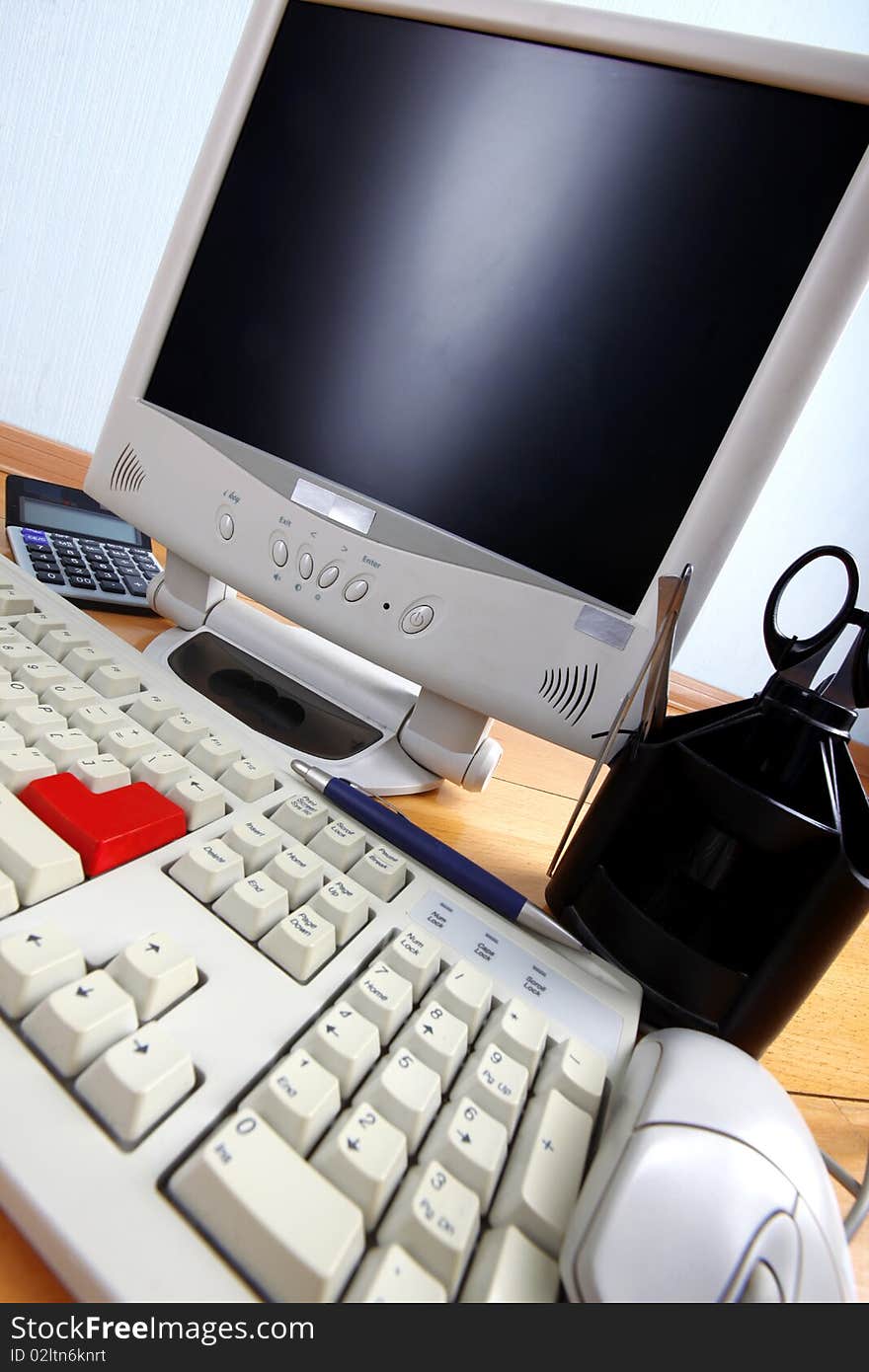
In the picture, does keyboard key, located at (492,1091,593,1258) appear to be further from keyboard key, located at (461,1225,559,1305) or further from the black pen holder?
the black pen holder

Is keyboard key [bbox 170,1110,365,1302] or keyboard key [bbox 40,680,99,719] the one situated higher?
keyboard key [bbox 40,680,99,719]

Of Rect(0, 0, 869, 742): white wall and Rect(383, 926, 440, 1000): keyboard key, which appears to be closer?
Rect(383, 926, 440, 1000): keyboard key

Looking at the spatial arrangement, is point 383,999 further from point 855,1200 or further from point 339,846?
point 855,1200

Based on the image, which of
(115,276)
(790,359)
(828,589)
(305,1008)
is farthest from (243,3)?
(305,1008)

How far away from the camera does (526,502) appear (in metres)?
0.42

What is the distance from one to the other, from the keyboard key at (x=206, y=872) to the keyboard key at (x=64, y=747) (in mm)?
65

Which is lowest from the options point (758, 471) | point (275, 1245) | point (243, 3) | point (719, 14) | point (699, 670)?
point (275, 1245)

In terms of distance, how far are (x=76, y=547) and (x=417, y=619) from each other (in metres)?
0.38

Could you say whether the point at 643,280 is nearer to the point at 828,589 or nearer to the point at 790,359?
the point at 790,359

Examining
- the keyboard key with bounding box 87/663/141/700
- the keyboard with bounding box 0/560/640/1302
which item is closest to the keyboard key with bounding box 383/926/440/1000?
the keyboard with bounding box 0/560/640/1302

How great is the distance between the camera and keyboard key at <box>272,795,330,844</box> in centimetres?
32

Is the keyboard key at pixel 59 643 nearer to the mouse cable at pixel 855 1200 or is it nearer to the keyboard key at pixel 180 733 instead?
the keyboard key at pixel 180 733

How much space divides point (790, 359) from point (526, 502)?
15 cm

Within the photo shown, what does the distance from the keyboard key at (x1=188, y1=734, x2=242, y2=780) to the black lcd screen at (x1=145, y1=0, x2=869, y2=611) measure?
173 mm
